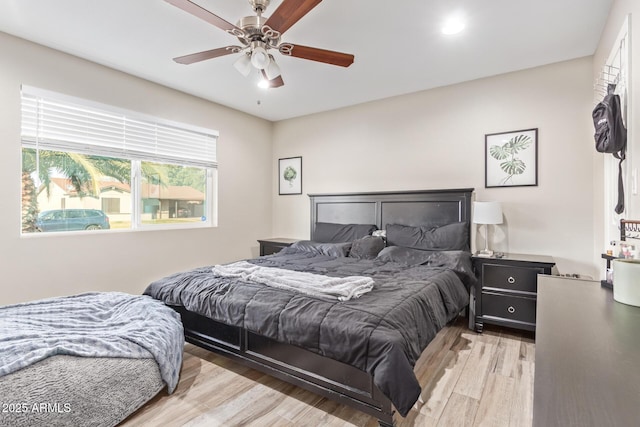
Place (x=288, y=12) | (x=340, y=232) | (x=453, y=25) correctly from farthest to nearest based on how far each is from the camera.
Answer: (x=340, y=232) < (x=453, y=25) < (x=288, y=12)

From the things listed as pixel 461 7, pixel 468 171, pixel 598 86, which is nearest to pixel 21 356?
pixel 461 7

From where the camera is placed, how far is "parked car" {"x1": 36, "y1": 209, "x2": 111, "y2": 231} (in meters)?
3.00

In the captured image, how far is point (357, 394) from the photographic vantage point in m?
1.73

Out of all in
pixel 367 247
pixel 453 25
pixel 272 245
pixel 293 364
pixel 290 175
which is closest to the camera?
pixel 293 364

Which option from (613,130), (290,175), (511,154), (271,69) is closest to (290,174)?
(290,175)

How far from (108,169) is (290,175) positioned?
2.50 meters

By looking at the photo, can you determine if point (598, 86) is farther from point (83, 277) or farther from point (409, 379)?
point (83, 277)

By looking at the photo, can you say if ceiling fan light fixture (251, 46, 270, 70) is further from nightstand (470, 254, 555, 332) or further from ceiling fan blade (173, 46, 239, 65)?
nightstand (470, 254, 555, 332)

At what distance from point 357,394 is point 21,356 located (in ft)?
5.89

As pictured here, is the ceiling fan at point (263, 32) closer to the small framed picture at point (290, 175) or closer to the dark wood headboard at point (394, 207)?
the dark wood headboard at point (394, 207)

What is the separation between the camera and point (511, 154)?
11.0ft

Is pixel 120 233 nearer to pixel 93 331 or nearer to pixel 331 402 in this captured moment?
pixel 93 331

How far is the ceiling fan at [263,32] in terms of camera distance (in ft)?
A: 5.73

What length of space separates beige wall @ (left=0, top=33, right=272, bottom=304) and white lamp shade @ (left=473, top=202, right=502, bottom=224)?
3215 mm
